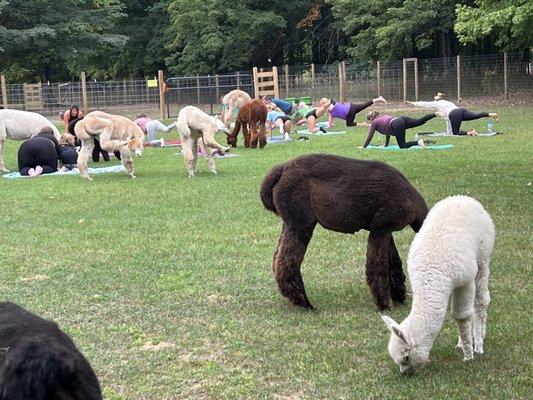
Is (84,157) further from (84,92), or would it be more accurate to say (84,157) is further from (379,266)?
(84,92)

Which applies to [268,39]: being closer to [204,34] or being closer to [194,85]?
[204,34]

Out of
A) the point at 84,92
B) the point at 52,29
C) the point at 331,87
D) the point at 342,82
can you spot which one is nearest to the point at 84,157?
the point at 84,92

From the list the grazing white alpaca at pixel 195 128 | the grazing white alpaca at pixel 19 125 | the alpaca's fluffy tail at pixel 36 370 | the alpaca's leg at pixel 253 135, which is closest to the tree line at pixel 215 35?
the alpaca's leg at pixel 253 135

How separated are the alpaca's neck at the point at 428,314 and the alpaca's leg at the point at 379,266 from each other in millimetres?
1328

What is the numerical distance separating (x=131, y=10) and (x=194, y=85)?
63.2 feet

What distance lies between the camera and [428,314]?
4719 millimetres

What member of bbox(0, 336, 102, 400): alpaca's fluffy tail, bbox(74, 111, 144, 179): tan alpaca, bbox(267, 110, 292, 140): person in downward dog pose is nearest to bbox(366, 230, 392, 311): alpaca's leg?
bbox(0, 336, 102, 400): alpaca's fluffy tail

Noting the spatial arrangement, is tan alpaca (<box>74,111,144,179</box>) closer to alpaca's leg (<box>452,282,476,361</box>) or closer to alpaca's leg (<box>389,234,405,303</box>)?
alpaca's leg (<box>389,234,405,303</box>)

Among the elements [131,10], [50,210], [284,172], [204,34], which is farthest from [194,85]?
[284,172]

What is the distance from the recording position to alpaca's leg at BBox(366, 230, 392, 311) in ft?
20.2

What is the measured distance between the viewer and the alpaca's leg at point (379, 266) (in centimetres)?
616

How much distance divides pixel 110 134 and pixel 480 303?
1168 centimetres

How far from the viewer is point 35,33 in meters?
41.7

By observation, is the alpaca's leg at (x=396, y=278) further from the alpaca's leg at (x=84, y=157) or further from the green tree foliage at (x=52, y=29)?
the green tree foliage at (x=52, y=29)
